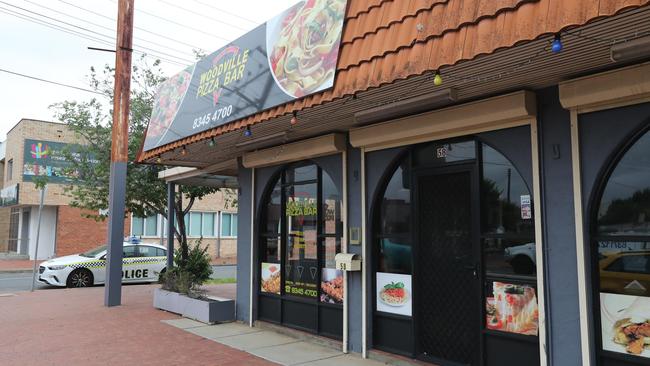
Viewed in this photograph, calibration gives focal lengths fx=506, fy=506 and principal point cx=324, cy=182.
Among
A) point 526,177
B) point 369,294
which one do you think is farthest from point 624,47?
point 369,294

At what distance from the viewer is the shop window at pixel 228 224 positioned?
106ft

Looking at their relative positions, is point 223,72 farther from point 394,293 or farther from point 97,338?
point 97,338

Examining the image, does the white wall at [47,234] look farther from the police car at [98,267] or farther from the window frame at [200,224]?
the police car at [98,267]

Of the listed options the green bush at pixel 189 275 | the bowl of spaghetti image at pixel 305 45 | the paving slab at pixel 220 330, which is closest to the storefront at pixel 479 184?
the bowl of spaghetti image at pixel 305 45

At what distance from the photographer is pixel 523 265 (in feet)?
17.2

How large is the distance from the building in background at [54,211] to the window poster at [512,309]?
24.0 meters

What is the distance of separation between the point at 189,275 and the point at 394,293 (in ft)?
17.6

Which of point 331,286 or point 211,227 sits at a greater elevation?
point 211,227

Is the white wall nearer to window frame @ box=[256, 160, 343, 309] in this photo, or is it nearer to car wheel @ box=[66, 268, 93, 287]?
car wheel @ box=[66, 268, 93, 287]

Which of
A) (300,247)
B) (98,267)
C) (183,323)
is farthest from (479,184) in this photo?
Answer: (98,267)

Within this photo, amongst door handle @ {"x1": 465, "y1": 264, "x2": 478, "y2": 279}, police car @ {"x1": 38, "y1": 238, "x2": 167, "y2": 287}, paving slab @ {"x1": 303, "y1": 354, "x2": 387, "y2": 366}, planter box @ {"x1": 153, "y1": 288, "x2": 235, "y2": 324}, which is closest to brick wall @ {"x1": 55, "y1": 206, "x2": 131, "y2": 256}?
police car @ {"x1": 38, "y1": 238, "x2": 167, "y2": 287}

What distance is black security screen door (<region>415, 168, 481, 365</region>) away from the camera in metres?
5.67

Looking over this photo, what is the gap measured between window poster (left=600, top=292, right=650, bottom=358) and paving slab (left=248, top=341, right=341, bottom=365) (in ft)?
11.7

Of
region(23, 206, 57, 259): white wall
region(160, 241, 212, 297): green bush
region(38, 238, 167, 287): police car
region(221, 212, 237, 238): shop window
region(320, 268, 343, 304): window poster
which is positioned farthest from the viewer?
region(221, 212, 237, 238): shop window
